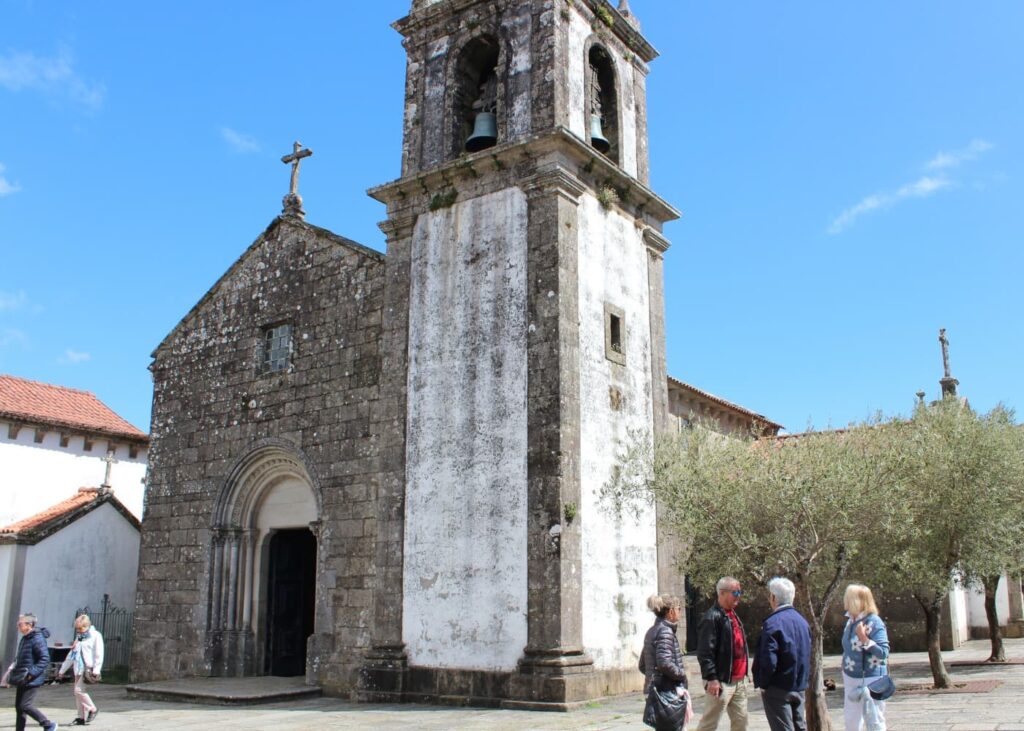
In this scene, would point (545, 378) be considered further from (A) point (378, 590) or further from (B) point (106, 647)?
(B) point (106, 647)

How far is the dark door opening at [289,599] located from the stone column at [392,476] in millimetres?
3226

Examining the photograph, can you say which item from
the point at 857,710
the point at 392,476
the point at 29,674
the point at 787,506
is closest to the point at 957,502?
the point at 787,506

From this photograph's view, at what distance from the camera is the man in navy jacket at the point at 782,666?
22.4 ft

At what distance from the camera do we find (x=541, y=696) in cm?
1162

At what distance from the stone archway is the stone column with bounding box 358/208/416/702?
2297 millimetres

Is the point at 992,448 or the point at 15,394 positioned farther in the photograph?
the point at 15,394

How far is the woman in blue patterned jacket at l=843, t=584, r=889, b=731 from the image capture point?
7.25 m

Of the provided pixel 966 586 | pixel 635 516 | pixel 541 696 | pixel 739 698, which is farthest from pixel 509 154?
Result: pixel 966 586

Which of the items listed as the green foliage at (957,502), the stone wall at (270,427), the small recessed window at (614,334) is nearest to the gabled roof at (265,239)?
the stone wall at (270,427)

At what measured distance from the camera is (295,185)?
697 inches

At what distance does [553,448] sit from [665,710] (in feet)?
18.1

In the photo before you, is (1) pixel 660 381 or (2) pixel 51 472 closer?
(1) pixel 660 381

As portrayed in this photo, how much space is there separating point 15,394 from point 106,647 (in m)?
6.51

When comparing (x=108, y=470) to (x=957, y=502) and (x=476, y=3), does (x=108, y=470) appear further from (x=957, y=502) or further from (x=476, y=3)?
(x=957, y=502)
